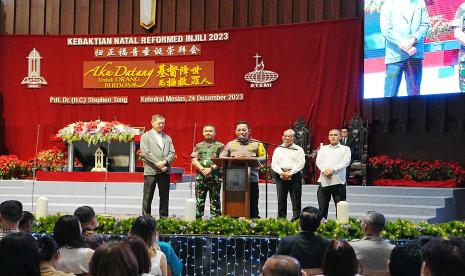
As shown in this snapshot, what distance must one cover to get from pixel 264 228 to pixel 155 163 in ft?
5.51

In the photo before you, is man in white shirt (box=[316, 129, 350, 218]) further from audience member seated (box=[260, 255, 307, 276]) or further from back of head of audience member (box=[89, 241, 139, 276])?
audience member seated (box=[260, 255, 307, 276])

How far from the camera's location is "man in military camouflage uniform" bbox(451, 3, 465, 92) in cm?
861

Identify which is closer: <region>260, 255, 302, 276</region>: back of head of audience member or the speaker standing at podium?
<region>260, 255, 302, 276</region>: back of head of audience member

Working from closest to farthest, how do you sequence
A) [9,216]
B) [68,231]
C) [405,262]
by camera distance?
[405,262] → [68,231] → [9,216]

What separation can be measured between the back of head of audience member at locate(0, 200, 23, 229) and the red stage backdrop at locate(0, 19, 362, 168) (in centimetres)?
773

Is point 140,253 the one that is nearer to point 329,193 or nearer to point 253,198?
point 253,198

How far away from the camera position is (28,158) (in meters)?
11.9

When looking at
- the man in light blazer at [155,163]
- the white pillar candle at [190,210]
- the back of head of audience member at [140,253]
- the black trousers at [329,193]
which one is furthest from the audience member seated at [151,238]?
the black trousers at [329,193]

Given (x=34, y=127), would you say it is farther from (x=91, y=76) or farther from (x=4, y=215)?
(x=4, y=215)

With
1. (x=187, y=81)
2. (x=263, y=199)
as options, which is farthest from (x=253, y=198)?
(x=187, y=81)

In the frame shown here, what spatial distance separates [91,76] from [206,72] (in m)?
2.53

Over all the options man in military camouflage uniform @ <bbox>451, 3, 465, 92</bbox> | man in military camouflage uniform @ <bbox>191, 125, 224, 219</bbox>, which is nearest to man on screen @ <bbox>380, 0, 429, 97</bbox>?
man in military camouflage uniform @ <bbox>451, 3, 465, 92</bbox>

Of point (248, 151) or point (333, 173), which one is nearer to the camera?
point (248, 151)

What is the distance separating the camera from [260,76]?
1090 cm
